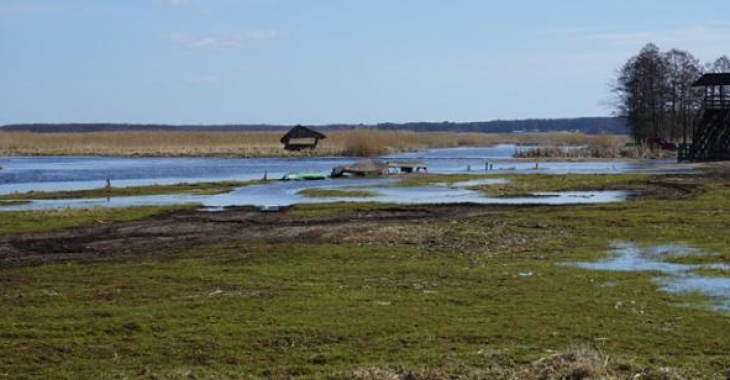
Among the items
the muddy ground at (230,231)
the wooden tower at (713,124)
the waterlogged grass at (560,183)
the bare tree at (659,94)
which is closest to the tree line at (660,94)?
the bare tree at (659,94)

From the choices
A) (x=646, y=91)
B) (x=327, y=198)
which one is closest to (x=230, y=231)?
(x=327, y=198)

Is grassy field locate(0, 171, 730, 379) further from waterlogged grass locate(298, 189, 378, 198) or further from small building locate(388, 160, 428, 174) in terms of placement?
small building locate(388, 160, 428, 174)

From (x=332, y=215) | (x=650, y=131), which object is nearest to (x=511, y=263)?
(x=332, y=215)

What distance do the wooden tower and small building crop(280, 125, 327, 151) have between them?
171 feet

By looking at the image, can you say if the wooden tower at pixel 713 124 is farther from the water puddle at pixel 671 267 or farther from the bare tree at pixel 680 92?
the water puddle at pixel 671 267

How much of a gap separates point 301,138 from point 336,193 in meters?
78.3

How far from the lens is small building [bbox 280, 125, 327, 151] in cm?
12144

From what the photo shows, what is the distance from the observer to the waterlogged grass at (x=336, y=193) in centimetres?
4622

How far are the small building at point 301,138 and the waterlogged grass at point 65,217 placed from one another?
271 feet

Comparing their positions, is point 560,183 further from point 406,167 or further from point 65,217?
point 65,217

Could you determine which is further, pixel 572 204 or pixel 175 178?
pixel 175 178

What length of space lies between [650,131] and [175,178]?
2518 inches

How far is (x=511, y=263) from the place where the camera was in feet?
66.7

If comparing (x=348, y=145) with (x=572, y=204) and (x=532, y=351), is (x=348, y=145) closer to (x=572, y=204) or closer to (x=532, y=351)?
(x=572, y=204)
